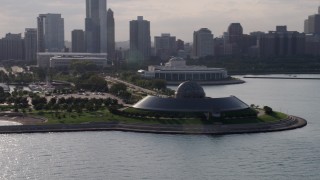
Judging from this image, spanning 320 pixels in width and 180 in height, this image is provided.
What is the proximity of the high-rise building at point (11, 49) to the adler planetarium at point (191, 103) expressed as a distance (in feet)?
364

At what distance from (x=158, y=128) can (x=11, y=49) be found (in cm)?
11816

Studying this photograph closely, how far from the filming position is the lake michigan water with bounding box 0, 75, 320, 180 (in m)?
28.5

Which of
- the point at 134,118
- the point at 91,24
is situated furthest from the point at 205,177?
the point at 91,24

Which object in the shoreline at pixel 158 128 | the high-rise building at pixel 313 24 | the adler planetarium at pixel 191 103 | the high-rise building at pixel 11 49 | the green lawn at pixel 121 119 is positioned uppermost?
the high-rise building at pixel 313 24

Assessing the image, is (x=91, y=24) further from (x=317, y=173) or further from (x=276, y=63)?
(x=317, y=173)

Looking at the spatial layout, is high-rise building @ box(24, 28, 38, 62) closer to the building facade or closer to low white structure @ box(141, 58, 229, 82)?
the building facade

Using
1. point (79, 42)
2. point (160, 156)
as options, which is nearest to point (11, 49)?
point (79, 42)

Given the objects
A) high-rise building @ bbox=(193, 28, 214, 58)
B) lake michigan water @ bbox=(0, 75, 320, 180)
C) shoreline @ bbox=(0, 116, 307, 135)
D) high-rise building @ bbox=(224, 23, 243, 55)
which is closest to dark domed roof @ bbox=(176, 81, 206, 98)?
shoreline @ bbox=(0, 116, 307, 135)

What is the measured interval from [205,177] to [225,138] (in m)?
10.3

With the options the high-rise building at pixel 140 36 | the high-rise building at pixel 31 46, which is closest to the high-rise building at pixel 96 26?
the high-rise building at pixel 140 36

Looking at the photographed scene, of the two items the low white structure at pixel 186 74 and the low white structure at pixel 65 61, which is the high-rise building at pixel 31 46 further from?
the low white structure at pixel 186 74

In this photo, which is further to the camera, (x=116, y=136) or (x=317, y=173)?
(x=116, y=136)

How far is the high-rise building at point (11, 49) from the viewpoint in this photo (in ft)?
495

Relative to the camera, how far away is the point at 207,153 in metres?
33.2
